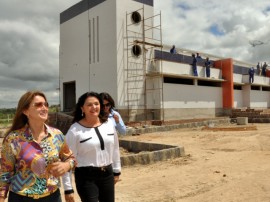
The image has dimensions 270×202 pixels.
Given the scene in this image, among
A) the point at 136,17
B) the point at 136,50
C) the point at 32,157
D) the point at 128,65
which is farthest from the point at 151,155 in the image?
the point at 136,17

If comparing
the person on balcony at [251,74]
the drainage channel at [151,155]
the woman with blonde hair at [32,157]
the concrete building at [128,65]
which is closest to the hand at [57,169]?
the woman with blonde hair at [32,157]

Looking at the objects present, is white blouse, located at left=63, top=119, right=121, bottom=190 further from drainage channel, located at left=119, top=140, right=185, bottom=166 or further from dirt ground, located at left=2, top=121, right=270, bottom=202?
drainage channel, located at left=119, top=140, right=185, bottom=166

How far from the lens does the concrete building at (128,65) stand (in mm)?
22562

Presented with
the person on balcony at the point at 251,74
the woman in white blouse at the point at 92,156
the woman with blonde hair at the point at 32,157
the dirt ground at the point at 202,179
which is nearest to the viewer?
the woman with blonde hair at the point at 32,157

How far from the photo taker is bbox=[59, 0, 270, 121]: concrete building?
2256 cm

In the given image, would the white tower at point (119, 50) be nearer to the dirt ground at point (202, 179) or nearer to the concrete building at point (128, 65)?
the concrete building at point (128, 65)

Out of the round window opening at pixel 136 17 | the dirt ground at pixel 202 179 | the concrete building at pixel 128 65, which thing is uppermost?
the round window opening at pixel 136 17

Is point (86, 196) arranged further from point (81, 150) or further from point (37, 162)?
point (37, 162)

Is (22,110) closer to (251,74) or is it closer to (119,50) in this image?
(119,50)

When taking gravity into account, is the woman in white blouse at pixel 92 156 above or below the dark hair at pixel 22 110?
below

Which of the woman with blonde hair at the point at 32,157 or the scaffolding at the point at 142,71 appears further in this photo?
the scaffolding at the point at 142,71

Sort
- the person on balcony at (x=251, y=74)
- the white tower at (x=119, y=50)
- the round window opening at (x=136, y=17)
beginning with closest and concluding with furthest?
the white tower at (x=119, y=50) < the round window opening at (x=136, y=17) < the person on balcony at (x=251, y=74)

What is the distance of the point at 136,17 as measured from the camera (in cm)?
2350

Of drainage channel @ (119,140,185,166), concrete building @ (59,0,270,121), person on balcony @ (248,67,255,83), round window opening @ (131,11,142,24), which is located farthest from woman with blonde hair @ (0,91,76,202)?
person on balcony @ (248,67,255,83)
